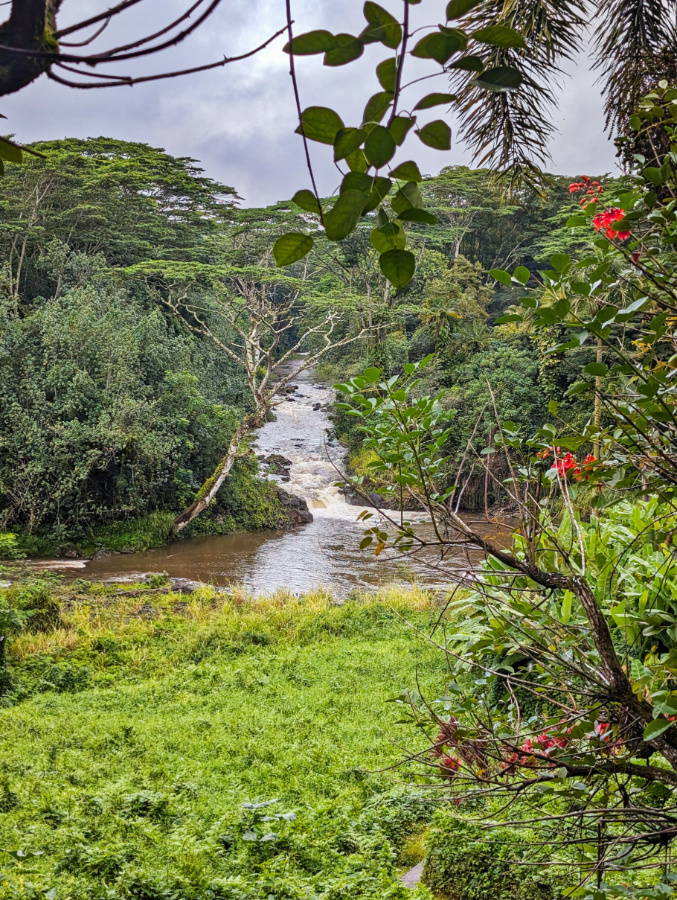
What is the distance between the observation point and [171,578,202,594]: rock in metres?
11.0

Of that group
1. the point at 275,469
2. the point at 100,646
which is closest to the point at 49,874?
the point at 100,646

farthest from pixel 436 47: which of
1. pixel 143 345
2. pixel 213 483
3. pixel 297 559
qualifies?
pixel 143 345

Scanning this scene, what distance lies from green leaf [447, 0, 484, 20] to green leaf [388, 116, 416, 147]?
9 centimetres

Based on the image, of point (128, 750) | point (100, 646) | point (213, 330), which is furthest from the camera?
point (213, 330)

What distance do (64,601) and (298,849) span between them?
7599 mm

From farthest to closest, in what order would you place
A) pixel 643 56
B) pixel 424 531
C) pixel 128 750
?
pixel 424 531
pixel 128 750
pixel 643 56

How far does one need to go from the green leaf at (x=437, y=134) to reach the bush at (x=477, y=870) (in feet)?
7.92

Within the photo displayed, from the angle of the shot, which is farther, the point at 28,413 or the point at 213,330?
the point at 213,330

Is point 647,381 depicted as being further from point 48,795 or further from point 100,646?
point 100,646

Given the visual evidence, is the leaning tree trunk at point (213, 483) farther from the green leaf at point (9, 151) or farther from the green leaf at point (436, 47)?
the green leaf at point (436, 47)

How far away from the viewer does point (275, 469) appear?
2012 centimetres

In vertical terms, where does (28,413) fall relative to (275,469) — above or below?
above

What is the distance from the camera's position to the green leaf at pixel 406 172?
0.62 m

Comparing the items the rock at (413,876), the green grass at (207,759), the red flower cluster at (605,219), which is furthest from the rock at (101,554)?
the red flower cluster at (605,219)
